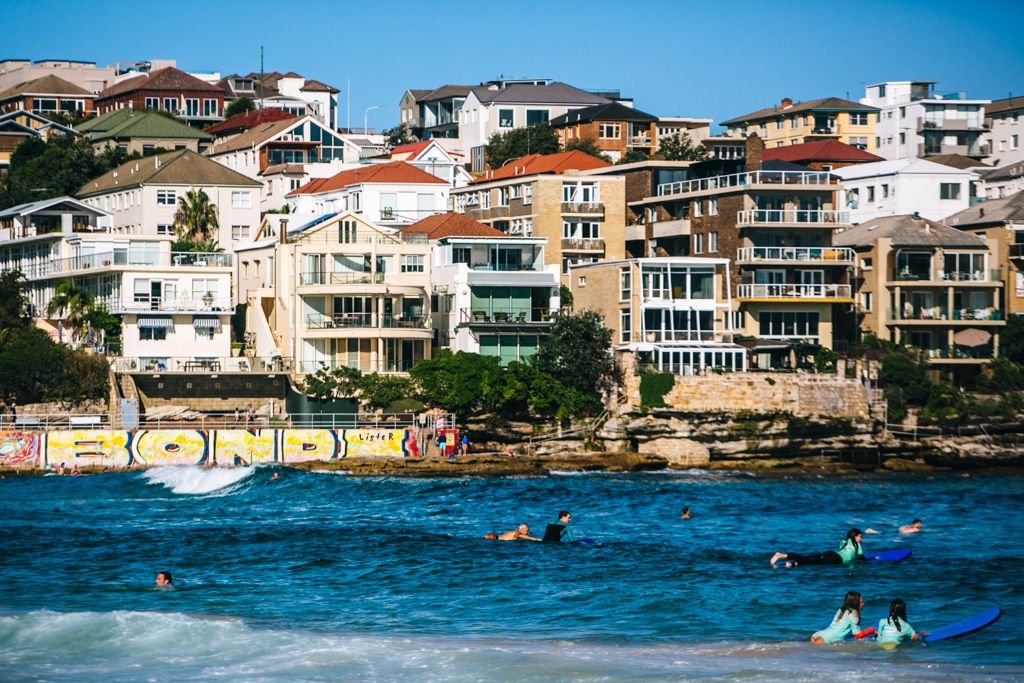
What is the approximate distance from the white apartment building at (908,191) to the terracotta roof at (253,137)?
128 feet

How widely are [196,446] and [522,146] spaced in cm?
5619

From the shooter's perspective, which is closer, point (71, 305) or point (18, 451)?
point (18, 451)

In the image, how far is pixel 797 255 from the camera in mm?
81312

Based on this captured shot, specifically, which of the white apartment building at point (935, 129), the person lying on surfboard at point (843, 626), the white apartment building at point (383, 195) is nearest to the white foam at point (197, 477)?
the white apartment building at point (383, 195)

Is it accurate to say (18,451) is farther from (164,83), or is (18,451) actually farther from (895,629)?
(164,83)

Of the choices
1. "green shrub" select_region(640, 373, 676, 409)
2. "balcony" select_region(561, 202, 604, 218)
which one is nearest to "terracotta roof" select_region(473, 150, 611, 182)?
"balcony" select_region(561, 202, 604, 218)

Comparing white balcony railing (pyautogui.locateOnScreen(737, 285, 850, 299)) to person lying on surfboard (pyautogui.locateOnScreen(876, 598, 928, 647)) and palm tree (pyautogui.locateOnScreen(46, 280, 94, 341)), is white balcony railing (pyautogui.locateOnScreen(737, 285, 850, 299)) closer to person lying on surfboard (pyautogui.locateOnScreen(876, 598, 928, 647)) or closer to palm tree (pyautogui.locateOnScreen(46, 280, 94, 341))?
palm tree (pyautogui.locateOnScreen(46, 280, 94, 341))

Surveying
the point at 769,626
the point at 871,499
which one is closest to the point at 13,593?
the point at 769,626

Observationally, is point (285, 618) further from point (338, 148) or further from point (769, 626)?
point (338, 148)

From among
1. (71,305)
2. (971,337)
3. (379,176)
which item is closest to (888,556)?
(971,337)

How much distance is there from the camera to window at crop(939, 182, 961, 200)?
9850cm

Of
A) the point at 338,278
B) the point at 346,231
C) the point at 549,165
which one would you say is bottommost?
the point at 338,278

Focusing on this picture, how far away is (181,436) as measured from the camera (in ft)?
221

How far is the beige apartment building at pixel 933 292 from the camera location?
3164 inches
